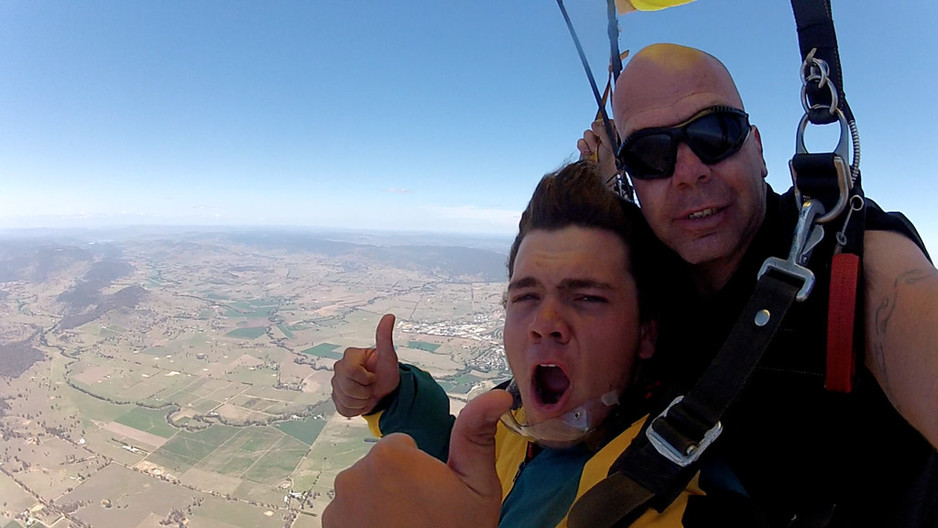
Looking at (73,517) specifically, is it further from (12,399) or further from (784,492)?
(784,492)

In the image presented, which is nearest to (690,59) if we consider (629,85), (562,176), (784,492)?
(629,85)

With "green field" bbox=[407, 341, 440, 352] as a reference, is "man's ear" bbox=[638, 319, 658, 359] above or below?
above

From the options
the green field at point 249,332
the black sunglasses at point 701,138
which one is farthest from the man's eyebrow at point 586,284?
the green field at point 249,332

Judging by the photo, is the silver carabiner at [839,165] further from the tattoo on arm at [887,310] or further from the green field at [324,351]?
the green field at [324,351]

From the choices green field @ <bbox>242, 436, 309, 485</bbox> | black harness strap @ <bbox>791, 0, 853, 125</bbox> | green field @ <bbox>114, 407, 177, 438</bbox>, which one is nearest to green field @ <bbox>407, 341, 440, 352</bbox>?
green field @ <bbox>242, 436, 309, 485</bbox>

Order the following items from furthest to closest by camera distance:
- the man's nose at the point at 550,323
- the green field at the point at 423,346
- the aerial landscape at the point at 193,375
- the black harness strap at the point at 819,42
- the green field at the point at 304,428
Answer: the green field at the point at 423,346
the green field at the point at 304,428
the aerial landscape at the point at 193,375
the man's nose at the point at 550,323
the black harness strap at the point at 819,42

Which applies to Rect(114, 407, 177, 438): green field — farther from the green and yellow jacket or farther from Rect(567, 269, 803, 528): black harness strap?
Rect(567, 269, 803, 528): black harness strap

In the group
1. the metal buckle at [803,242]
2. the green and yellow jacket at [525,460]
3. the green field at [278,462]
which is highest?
the metal buckle at [803,242]
